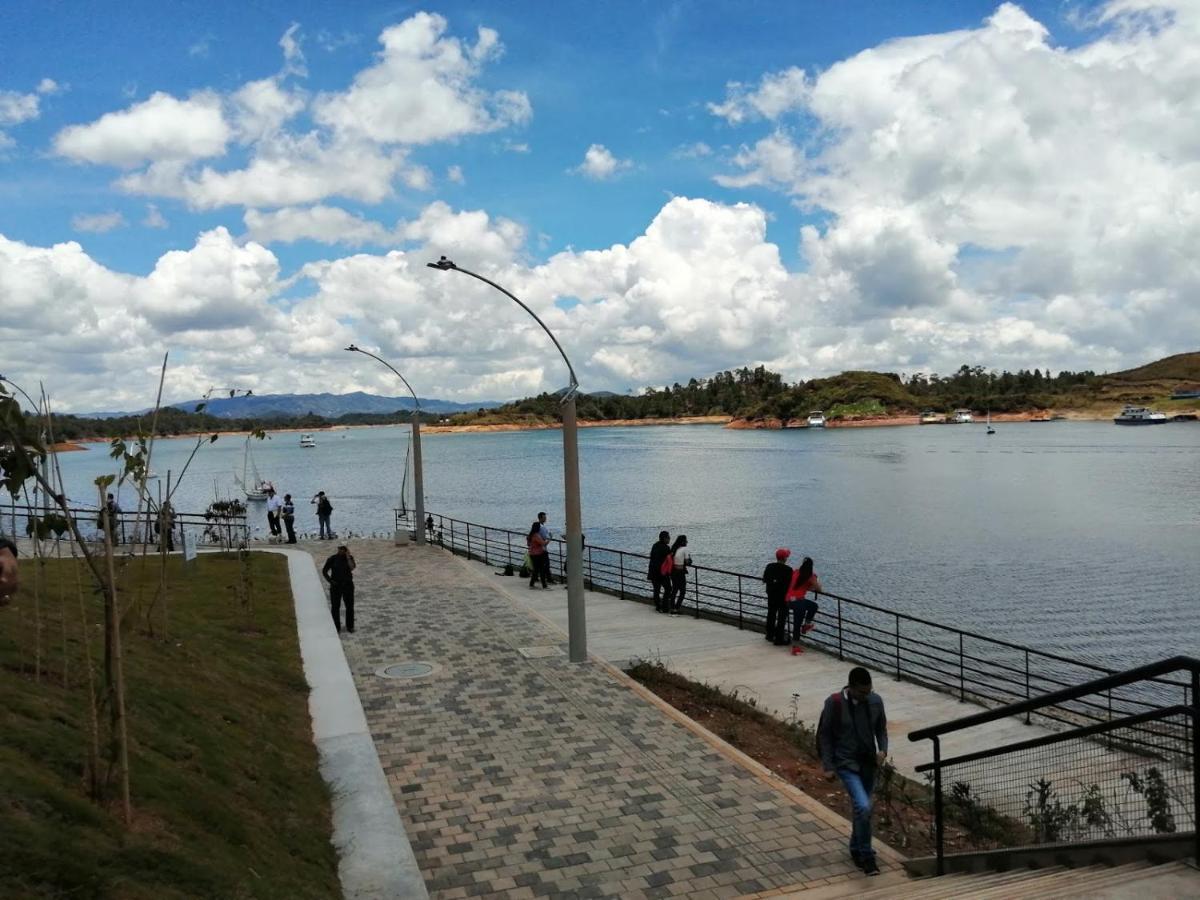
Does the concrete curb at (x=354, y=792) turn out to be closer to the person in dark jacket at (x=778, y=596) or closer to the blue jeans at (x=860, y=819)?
the blue jeans at (x=860, y=819)

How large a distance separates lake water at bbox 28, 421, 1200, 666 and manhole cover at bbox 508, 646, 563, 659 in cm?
1460

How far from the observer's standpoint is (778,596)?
14.4 meters

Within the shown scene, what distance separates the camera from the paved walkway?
6.56 meters

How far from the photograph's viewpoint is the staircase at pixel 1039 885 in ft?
14.4

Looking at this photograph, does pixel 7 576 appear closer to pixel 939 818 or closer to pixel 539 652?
pixel 939 818

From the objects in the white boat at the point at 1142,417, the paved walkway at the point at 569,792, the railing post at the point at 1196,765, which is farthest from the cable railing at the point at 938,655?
the white boat at the point at 1142,417

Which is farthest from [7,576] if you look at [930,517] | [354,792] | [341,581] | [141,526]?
[930,517]

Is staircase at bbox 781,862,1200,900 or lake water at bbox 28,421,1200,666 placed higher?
staircase at bbox 781,862,1200,900

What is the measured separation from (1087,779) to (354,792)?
19.0 ft

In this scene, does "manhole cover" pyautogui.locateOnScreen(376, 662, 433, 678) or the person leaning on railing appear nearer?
the person leaning on railing

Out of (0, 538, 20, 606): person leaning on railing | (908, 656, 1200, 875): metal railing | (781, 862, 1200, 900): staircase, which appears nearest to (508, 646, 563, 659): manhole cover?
(908, 656, 1200, 875): metal railing

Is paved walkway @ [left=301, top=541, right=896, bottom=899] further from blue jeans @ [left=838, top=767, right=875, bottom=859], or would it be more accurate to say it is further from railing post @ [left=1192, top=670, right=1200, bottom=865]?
railing post @ [left=1192, top=670, right=1200, bottom=865]

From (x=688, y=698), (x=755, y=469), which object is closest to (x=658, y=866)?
(x=688, y=698)

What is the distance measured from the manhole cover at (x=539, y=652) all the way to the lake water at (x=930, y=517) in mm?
14603
